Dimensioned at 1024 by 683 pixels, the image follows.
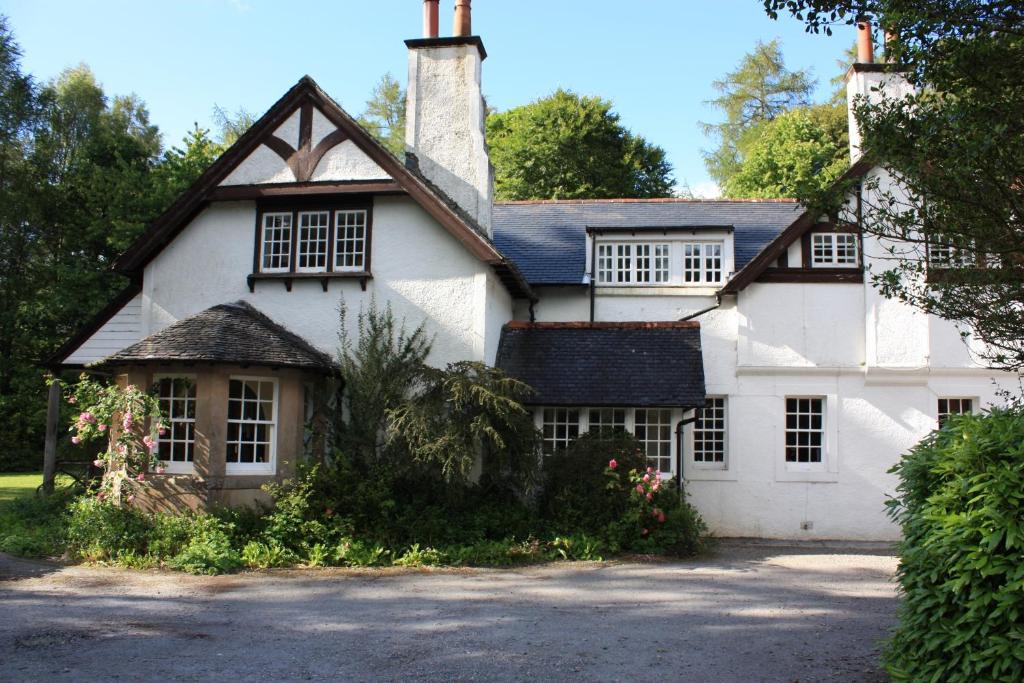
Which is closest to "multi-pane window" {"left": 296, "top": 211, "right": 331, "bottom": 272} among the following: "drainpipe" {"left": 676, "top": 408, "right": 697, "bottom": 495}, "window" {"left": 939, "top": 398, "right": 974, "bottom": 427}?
"drainpipe" {"left": 676, "top": 408, "right": 697, "bottom": 495}

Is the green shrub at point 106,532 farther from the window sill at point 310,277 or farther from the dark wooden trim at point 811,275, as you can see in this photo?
the dark wooden trim at point 811,275

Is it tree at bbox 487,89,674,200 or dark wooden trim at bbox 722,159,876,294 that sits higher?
tree at bbox 487,89,674,200

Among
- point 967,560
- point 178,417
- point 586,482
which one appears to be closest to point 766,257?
point 586,482

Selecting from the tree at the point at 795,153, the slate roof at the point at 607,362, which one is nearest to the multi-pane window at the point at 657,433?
the slate roof at the point at 607,362

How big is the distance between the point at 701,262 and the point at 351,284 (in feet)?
25.5

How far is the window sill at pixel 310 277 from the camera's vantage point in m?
15.6

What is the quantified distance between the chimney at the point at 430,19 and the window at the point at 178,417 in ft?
30.6

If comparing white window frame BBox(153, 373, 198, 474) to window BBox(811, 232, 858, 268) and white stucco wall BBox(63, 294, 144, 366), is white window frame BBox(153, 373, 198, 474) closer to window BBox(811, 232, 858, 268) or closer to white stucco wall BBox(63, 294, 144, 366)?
white stucco wall BBox(63, 294, 144, 366)

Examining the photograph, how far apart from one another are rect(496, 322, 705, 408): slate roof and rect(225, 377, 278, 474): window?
4.49 m

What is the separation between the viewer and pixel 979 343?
54.1 ft

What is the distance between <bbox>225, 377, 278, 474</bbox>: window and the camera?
13867mm

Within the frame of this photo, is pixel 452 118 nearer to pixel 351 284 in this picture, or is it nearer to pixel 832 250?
pixel 351 284

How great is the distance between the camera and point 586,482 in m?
14.4

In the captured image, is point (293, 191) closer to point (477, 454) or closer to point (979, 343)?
point (477, 454)
